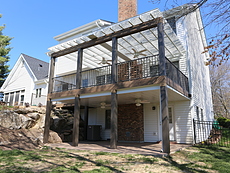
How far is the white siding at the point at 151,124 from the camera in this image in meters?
10.9

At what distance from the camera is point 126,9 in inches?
441

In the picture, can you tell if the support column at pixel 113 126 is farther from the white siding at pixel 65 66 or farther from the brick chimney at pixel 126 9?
the white siding at pixel 65 66

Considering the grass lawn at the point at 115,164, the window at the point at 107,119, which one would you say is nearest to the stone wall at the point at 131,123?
the window at the point at 107,119

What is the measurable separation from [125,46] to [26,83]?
46.5ft

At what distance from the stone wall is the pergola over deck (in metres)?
3.53

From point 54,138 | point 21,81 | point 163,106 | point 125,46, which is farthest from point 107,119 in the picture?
point 21,81

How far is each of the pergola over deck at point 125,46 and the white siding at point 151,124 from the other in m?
3.59

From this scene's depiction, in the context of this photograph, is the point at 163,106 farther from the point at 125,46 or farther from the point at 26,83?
the point at 26,83

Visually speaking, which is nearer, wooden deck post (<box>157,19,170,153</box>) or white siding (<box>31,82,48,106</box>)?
wooden deck post (<box>157,19,170,153</box>)

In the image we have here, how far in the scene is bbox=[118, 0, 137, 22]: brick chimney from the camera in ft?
→ 36.4

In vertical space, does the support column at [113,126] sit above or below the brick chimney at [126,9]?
below

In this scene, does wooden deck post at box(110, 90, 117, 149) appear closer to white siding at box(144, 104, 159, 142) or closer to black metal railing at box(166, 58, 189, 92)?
black metal railing at box(166, 58, 189, 92)

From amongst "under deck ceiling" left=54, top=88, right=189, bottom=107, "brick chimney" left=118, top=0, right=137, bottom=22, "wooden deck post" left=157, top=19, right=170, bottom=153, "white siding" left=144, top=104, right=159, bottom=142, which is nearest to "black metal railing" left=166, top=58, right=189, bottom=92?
"under deck ceiling" left=54, top=88, right=189, bottom=107

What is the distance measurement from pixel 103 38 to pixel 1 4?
14.9 m
